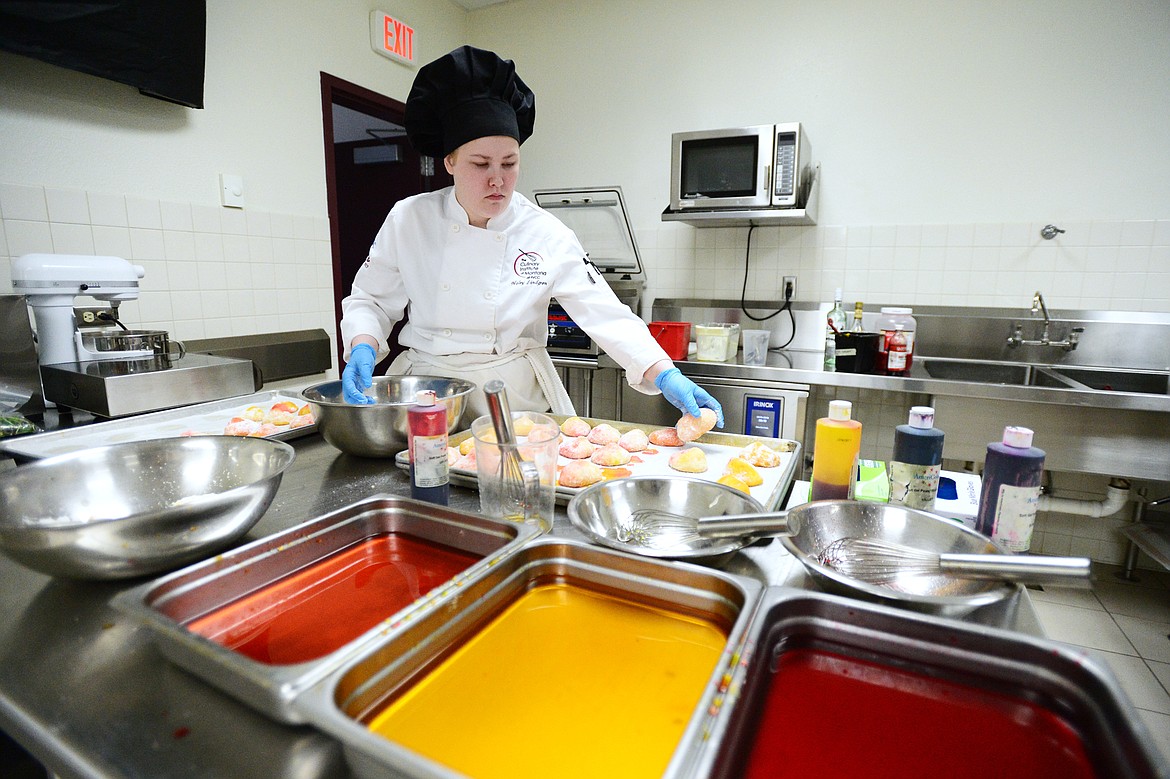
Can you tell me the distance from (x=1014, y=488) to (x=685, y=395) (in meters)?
0.79

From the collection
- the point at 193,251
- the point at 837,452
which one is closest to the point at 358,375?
the point at 837,452

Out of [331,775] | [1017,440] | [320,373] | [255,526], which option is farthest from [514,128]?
[320,373]

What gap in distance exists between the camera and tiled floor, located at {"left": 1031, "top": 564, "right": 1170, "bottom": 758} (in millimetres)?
1987

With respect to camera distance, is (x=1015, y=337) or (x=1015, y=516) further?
(x=1015, y=337)

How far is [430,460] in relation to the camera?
1032 mm

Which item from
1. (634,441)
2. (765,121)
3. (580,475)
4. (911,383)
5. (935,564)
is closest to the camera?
(935,564)

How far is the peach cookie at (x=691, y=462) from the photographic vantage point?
138cm

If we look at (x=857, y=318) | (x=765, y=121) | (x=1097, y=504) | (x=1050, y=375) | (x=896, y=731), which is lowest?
(x=1097, y=504)

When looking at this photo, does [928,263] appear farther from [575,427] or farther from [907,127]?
[575,427]

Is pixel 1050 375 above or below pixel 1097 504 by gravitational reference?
above

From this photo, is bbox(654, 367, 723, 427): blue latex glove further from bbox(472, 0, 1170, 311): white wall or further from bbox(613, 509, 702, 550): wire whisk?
bbox(472, 0, 1170, 311): white wall

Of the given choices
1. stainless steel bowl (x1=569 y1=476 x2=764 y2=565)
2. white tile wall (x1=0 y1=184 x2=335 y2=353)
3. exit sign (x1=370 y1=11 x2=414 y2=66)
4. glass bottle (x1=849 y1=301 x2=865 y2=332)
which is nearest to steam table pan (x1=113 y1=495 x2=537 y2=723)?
stainless steel bowl (x1=569 y1=476 x2=764 y2=565)

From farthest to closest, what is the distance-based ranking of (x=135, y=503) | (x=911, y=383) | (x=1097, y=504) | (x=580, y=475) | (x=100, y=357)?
1. (x=1097, y=504)
2. (x=911, y=383)
3. (x=100, y=357)
4. (x=580, y=475)
5. (x=135, y=503)

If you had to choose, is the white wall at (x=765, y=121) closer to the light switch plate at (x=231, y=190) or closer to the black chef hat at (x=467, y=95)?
the light switch plate at (x=231, y=190)
